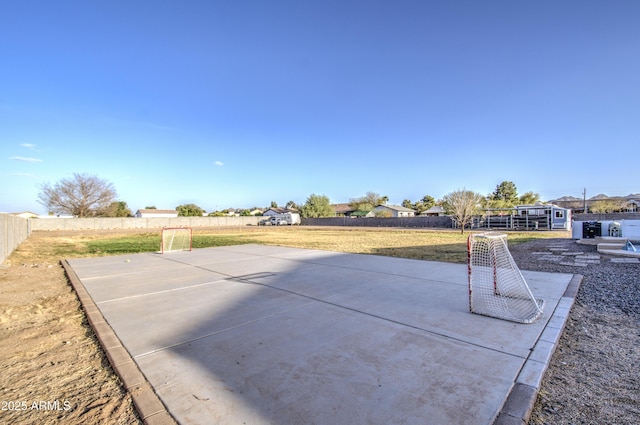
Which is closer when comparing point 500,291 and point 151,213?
point 500,291

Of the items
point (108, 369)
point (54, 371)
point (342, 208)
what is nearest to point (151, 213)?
point (342, 208)

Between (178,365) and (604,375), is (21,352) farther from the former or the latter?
(604,375)

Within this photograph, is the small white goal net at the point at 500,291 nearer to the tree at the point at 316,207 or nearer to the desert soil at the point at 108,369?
the desert soil at the point at 108,369

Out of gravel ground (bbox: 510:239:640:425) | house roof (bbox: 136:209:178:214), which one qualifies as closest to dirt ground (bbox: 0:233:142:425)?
gravel ground (bbox: 510:239:640:425)

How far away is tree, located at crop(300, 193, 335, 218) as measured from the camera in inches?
2475

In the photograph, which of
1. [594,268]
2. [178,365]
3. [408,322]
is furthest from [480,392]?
[594,268]

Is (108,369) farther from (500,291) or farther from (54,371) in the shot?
(500,291)

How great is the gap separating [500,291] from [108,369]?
586cm

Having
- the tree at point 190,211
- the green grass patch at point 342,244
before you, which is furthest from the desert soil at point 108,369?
the tree at point 190,211

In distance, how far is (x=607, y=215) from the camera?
3125 cm

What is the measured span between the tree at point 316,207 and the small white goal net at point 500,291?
56.5 metres

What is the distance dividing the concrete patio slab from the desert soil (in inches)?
7.5

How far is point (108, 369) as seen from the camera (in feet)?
9.82

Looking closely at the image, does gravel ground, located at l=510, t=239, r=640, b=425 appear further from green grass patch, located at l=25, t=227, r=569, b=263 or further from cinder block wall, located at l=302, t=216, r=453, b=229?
cinder block wall, located at l=302, t=216, r=453, b=229
